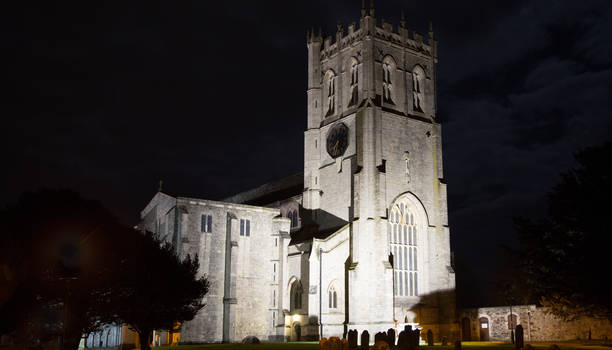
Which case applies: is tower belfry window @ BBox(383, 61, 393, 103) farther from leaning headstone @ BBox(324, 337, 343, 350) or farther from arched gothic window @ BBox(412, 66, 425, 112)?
leaning headstone @ BBox(324, 337, 343, 350)

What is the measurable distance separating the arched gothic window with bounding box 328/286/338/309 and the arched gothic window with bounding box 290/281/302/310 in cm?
283

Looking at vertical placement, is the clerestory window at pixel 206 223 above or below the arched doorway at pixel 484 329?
above

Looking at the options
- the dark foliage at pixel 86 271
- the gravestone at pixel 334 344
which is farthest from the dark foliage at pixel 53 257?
the gravestone at pixel 334 344

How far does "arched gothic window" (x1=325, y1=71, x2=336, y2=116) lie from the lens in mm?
61172

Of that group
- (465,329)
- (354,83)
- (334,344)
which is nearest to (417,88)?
(354,83)

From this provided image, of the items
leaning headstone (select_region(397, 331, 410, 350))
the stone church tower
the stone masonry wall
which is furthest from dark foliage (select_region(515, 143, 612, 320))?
the stone church tower

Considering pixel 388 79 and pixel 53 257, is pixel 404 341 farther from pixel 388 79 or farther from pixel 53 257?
pixel 388 79

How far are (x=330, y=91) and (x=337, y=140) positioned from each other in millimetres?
6387

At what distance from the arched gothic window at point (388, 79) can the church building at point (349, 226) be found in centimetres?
12

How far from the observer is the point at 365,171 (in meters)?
53.0

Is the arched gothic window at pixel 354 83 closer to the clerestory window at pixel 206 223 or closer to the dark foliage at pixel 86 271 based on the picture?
the clerestory window at pixel 206 223

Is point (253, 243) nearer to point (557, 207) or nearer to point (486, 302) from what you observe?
point (557, 207)

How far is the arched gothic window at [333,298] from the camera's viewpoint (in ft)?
171

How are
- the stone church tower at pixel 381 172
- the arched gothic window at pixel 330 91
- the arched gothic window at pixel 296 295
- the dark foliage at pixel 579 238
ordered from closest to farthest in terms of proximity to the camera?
1. the dark foliage at pixel 579 238
2. the stone church tower at pixel 381 172
3. the arched gothic window at pixel 296 295
4. the arched gothic window at pixel 330 91
